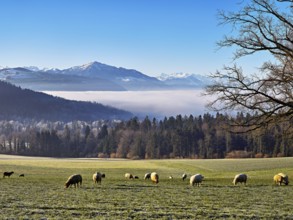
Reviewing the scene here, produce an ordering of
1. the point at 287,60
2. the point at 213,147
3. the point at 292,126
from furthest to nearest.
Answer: the point at 213,147, the point at 292,126, the point at 287,60

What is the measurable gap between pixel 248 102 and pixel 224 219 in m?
10.9

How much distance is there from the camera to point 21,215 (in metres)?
18.8

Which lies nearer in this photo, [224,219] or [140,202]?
[224,219]

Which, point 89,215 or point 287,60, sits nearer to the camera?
point 89,215

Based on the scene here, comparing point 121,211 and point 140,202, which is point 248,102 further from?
point 121,211

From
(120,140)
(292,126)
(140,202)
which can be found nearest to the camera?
(140,202)

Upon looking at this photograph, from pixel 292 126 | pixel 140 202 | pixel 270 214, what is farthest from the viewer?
pixel 292 126

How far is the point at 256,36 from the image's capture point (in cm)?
2697

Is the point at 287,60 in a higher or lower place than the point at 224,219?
higher

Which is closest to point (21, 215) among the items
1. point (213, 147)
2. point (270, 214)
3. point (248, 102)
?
point (270, 214)

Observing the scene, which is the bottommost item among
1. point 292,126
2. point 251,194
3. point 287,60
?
point 251,194

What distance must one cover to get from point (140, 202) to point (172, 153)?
15050 cm

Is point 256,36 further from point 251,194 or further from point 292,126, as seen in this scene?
point 251,194

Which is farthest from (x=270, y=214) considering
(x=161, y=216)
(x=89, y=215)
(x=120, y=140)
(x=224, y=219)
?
(x=120, y=140)
